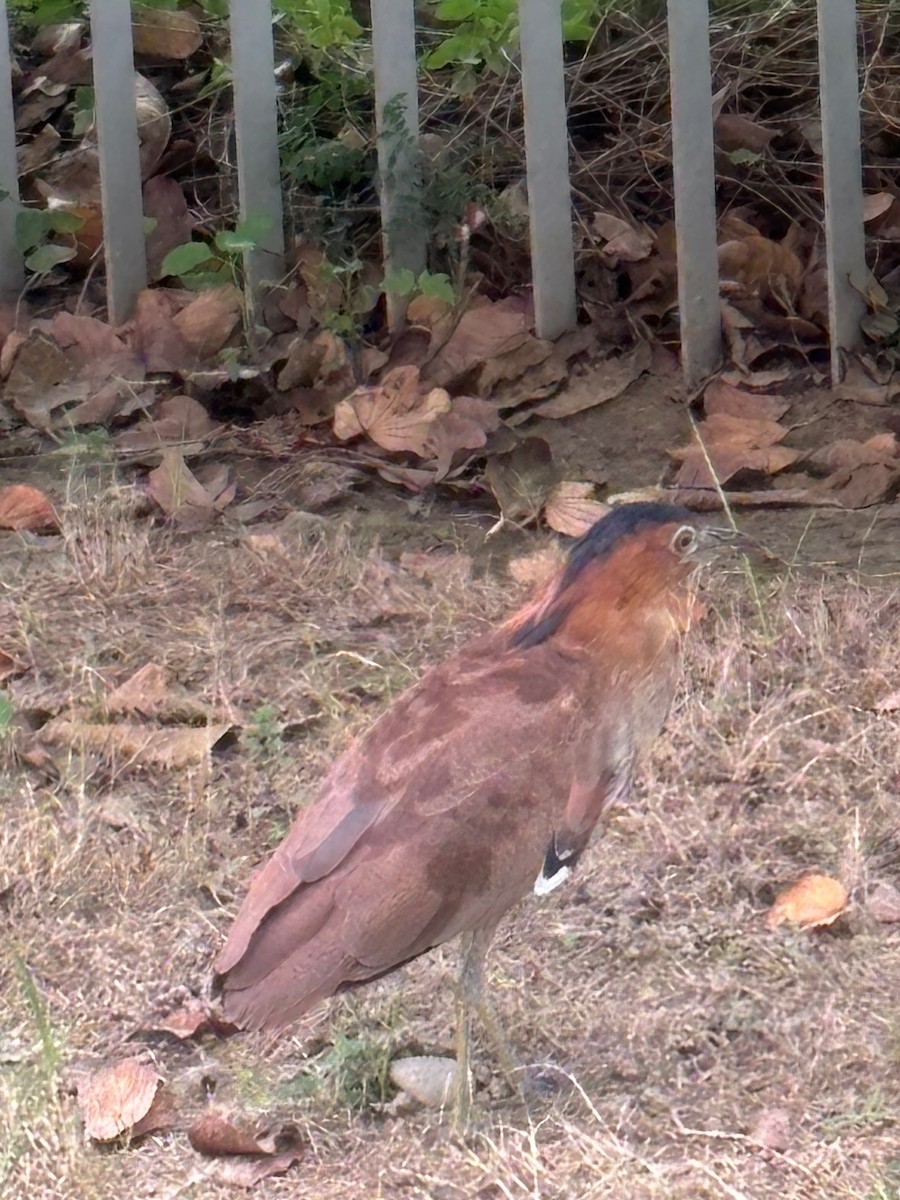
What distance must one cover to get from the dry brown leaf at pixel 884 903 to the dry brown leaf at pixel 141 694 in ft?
5.49

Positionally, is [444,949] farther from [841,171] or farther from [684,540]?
[841,171]

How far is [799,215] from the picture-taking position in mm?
5598

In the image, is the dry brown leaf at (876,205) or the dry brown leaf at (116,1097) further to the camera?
the dry brown leaf at (876,205)

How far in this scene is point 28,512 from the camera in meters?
4.69

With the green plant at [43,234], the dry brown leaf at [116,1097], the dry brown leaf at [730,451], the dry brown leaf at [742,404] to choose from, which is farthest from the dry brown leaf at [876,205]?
the dry brown leaf at [116,1097]

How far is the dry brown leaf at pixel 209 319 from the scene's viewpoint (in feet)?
17.3

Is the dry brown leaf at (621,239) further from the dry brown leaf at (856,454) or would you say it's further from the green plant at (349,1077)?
the green plant at (349,1077)

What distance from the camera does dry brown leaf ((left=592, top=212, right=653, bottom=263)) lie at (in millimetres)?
5324

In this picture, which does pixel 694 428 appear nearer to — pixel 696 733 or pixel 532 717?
pixel 696 733

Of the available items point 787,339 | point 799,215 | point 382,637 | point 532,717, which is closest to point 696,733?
point 382,637

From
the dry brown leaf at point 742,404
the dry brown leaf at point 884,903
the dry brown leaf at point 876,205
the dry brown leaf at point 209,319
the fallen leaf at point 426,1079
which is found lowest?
the dry brown leaf at point 884,903

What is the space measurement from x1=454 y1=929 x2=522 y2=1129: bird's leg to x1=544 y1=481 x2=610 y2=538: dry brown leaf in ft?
5.98

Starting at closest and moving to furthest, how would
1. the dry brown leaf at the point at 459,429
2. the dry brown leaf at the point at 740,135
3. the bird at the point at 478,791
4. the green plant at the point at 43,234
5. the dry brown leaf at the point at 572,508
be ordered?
1. the bird at the point at 478,791
2. the dry brown leaf at the point at 572,508
3. the dry brown leaf at the point at 459,429
4. the green plant at the point at 43,234
5. the dry brown leaf at the point at 740,135

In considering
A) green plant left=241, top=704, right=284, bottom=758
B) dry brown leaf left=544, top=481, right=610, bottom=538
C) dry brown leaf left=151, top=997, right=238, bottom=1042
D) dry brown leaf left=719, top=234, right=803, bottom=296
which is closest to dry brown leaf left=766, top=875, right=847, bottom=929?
dry brown leaf left=151, top=997, right=238, bottom=1042
